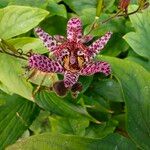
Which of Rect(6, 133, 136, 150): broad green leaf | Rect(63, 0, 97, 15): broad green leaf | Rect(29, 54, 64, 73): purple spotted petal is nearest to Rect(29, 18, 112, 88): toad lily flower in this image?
Rect(29, 54, 64, 73): purple spotted petal

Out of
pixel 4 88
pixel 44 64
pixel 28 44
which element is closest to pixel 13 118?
pixel 4 88

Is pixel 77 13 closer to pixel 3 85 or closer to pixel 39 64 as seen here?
pixel 3 85

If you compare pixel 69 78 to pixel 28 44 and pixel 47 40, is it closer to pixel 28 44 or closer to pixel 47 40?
pixel 47 40

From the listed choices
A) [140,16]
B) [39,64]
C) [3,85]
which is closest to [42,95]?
[3,85]

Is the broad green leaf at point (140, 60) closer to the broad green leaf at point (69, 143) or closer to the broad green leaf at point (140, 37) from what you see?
the broad green leaf at point (140, 37)

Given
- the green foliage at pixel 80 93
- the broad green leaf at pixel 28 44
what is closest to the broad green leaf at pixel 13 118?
the green foliage at pixel 80 93
